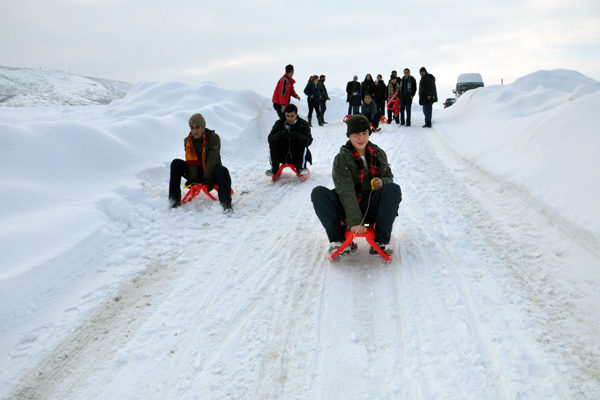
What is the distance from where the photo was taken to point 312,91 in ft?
42.5

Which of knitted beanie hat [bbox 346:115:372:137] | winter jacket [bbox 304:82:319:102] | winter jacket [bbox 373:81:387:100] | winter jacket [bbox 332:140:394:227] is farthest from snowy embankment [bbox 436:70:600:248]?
winter jacket [bbox 304:82:319:102]

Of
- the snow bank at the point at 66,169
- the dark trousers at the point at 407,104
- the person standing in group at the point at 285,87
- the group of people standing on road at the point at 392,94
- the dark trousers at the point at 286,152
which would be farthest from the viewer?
the dark trousers at the point at 407,104

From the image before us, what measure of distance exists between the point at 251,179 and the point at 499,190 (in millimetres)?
3796

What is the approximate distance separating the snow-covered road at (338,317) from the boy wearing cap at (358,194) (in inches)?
12.3

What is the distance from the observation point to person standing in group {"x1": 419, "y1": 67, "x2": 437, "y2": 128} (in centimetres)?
1125

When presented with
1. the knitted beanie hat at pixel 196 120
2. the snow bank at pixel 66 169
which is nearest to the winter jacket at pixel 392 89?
the snow bank at pixel 66 169

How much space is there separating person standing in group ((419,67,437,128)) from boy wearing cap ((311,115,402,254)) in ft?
28.4

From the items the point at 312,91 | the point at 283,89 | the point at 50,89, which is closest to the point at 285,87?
the point at 283,89

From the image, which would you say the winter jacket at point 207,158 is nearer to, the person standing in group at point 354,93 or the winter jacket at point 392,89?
the person standing in group at point 354,93

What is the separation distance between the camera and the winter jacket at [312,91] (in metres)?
12.9

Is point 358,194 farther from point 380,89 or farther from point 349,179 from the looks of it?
point 380,89

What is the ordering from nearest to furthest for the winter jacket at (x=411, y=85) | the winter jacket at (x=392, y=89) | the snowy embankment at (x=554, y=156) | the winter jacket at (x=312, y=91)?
the snowy embankment at (x=554, y=156)
the winter jacket at (x=411, y=85)
the winter jacket at (x=312, y=91)
the winter jacket at (x=392, y=89)

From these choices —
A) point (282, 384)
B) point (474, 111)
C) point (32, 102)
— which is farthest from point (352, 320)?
point (32, 102)

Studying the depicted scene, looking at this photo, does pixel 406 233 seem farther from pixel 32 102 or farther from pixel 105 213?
pixel 32 102
